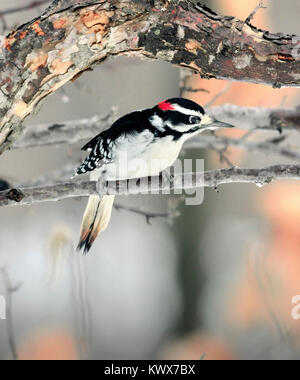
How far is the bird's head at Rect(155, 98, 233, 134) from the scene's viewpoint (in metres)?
0.99

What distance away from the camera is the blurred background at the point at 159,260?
211cm

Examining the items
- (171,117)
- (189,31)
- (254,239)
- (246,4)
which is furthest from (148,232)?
(189,31)

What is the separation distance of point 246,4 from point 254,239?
3.08 feet

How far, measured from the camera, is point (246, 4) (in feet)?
6.23

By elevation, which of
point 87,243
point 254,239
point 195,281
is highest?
point 87,243

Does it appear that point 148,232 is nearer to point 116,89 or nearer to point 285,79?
point 116,89

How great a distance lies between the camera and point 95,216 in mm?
1130

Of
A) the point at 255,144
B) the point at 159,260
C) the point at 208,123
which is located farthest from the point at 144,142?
the point at 159,260

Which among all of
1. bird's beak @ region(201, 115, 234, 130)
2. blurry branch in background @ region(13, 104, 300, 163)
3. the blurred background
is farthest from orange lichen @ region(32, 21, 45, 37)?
the blurred background

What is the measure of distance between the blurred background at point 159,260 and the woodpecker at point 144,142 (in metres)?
0.87

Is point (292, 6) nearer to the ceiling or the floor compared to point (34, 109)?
nearer to the ceiling

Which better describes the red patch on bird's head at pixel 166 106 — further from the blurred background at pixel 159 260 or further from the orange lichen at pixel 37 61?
the blurred background at pixel 159 260

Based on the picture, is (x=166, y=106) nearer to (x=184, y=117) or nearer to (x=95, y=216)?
(x=184, y=117)

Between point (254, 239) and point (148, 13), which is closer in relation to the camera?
point (148, 13)
